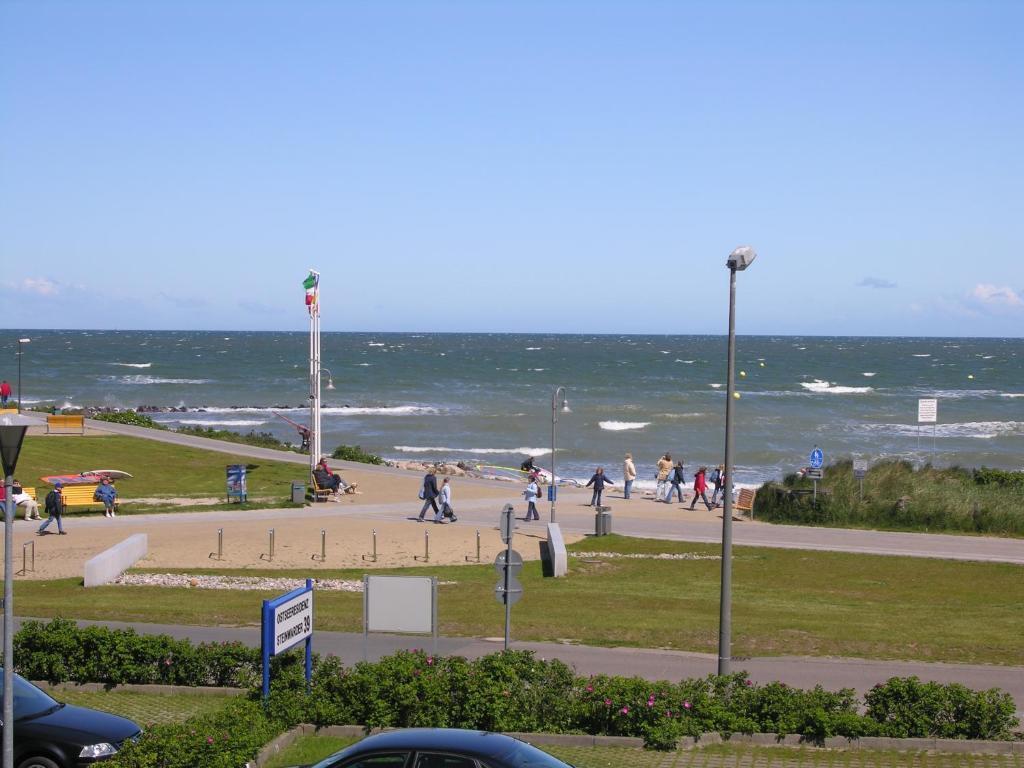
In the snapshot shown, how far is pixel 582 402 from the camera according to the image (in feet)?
303

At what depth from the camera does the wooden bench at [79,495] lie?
101 feet

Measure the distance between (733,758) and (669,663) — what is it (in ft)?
15.4

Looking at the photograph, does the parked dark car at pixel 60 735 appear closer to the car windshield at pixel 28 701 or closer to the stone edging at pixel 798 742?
the car windshield at pixel 28 701

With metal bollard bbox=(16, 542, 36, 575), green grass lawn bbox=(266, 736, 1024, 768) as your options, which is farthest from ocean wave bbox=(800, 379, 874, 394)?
green grass lawn bbox=(266, 736, 1024, 768)

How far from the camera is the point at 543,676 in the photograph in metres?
13.1

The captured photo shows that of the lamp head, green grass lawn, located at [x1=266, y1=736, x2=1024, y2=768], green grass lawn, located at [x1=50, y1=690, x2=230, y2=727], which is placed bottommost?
green grass lawn, located at [x1=50, y1=690, x2=230, y2=727]

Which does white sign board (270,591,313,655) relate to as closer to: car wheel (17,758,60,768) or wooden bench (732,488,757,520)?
car wheel (17,758,60,768)

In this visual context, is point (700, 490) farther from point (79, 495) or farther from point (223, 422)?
point (223, 422)

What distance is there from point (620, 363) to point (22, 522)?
128136 millimetres

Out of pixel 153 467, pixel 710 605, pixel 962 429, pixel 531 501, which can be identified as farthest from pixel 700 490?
pixel 962 429

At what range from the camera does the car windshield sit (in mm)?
11240

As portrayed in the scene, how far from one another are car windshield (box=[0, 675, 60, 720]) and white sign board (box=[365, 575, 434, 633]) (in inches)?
178

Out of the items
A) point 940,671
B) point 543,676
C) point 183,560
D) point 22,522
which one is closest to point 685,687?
point 543,676

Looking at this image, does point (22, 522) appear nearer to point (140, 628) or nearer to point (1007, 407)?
point (140, 628)
